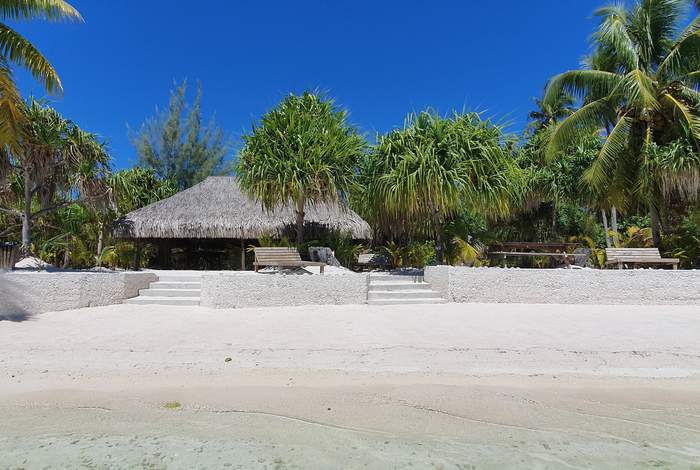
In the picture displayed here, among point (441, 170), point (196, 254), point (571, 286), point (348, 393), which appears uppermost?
point (441, 170)

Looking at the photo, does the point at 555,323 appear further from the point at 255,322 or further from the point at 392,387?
the point at 255,322

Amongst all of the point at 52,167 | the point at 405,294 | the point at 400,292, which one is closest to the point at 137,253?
the point at 52,167

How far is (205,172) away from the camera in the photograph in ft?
107

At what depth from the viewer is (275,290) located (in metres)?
8.29

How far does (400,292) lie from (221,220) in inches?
334

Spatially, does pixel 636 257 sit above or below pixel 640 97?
below

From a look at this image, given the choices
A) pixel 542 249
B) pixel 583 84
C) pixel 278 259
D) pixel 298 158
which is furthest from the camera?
pixel 583 84

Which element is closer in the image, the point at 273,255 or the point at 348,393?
the point at 348,393

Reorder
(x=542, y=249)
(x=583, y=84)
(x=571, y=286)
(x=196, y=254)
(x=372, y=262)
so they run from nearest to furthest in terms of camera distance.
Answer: (x=571, y=286) < (x=542, y=249) < (x=583, y=84) < (x=372, y=262) < (x=196, y=254)

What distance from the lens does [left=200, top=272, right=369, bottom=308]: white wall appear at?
819 centimetres

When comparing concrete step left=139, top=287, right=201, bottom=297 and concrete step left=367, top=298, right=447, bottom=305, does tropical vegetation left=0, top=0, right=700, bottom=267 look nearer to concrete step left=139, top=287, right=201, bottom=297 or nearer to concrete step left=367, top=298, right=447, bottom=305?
concrete step left=367, top=298, right=447, bottom=305

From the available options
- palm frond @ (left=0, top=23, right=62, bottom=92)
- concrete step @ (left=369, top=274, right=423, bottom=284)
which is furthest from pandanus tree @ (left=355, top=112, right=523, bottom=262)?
palm frond @ (left=0, top=23, right=62, bottom=92)

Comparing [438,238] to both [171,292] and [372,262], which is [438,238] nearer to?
[372,262]

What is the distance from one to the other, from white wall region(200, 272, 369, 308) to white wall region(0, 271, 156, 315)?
1768 millimetres
